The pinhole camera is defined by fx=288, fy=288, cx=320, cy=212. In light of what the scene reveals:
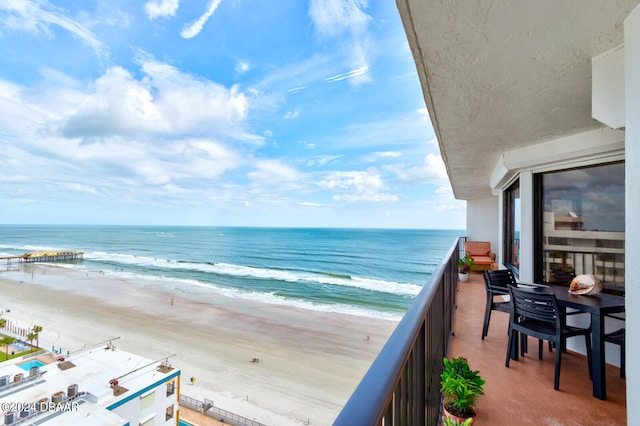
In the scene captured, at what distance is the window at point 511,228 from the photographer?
507 centimetres

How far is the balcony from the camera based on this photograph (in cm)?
56

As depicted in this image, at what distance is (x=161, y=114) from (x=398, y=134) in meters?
33.7

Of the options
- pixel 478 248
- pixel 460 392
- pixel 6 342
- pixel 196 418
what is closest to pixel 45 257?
pixel 6 342

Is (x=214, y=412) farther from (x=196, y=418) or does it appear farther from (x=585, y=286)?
(x=585, y=286)

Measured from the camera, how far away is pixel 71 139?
1419 inches

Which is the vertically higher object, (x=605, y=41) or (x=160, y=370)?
(x=605, y=41)

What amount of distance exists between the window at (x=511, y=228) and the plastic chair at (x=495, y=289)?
1797 mm

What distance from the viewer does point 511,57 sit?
1.63 meters

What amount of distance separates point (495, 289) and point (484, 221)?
7.50 m

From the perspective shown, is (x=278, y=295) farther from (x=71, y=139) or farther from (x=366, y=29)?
(x=71, y=139)

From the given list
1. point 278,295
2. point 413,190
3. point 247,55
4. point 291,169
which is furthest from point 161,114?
point 413,190

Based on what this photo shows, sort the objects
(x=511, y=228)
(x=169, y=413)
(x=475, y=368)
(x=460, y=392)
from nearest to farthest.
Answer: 1. (x=460, y=392)
2. (x=475, y=368)
3. (x=511, y=228)
4. (x=169, y=413)

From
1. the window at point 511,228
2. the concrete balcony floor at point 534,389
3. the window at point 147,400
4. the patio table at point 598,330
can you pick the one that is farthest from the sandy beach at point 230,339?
the patio table at point 598,330

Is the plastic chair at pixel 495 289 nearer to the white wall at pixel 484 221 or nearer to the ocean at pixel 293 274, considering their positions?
the white wall at pixel 484 221
